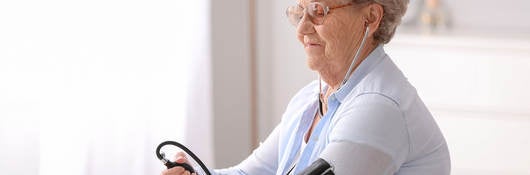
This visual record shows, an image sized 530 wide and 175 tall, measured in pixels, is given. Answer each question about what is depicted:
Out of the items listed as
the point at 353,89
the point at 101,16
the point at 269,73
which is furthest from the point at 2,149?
the point at 269,73

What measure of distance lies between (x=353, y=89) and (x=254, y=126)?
2448mm

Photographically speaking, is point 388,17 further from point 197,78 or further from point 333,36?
point 197,78

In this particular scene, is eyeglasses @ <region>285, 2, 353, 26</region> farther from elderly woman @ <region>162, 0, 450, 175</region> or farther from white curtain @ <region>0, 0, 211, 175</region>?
white curtain @ <region>0, 0, 211, 175</region>

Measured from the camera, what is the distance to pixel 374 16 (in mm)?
1853

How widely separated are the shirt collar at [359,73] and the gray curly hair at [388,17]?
39mm

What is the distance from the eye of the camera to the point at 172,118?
11.1 feet

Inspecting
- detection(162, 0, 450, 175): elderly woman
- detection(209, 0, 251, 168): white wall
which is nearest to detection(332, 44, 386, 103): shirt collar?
detection(162, 0, 450, 175): elderly woman

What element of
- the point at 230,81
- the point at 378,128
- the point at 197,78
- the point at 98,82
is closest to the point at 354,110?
the point at 378,128

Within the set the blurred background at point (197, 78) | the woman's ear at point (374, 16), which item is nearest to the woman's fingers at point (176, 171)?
the woman's ear at point (374, 16)

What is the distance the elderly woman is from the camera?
5.41ft

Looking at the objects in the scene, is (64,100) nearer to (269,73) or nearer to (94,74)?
(94,74)

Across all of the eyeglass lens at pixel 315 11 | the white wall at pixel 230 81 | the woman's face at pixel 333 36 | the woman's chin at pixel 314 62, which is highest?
the eyeglass lens at pixel 315 11

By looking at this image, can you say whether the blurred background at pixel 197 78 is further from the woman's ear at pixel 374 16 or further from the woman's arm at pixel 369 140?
the woman's arm at pixel 369 140

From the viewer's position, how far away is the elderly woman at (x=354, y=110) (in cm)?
165
